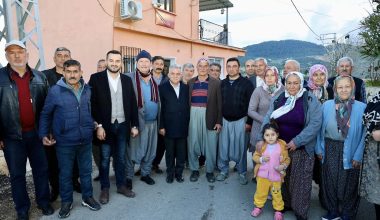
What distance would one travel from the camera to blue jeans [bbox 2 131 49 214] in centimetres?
329

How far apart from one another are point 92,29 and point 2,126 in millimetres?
5010

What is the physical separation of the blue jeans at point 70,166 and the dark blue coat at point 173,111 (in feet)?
4.28

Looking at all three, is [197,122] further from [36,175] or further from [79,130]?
[36,175]

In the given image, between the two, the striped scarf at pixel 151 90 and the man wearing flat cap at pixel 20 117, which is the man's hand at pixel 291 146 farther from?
the man wearing flat cap at pixel 20 117

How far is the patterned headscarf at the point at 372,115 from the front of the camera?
281 centimetres

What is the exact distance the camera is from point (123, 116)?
13.0 ft

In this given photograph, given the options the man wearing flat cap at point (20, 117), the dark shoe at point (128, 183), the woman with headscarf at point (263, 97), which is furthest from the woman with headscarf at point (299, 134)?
the man wearing flat cap at point (20, 117)

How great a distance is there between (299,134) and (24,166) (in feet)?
10.3

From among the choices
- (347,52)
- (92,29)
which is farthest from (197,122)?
(347,52)

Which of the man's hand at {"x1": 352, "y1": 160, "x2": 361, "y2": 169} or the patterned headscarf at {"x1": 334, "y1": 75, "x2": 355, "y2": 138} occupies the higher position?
the patterned headscarf at {"x1": 334, "y1": 75, "x2": 355, "y2": 138}

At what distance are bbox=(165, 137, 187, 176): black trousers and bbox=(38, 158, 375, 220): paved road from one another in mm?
219

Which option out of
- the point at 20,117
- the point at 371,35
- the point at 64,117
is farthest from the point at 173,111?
the point at 371,35

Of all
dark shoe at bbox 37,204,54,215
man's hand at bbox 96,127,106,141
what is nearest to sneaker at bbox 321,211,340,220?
man's hand at bbox 96,127,106,141

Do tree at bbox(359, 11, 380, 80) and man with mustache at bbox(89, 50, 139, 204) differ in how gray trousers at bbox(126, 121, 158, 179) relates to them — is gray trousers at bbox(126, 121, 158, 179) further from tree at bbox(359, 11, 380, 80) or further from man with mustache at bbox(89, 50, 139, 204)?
tree at bbox(359, 11, 380, 80)
